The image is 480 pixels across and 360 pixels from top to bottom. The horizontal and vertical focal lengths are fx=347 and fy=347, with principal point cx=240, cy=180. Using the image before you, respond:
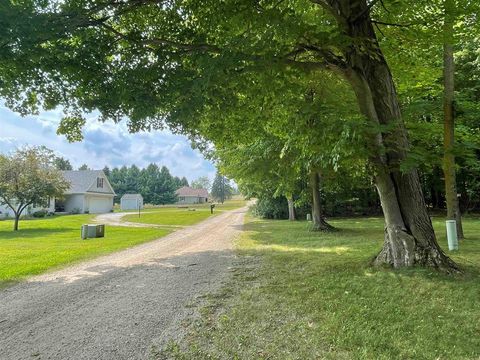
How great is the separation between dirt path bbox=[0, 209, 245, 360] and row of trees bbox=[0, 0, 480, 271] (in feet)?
10.6

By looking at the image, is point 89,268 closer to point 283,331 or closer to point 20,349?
point 20,349

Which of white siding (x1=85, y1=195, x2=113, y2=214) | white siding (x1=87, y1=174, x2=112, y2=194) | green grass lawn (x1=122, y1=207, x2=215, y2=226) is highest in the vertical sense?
white siding (x1=87, y1=174, x2=112, y2=194)

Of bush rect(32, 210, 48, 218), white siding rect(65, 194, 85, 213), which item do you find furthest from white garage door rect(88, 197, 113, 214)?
bush rect(32, 210, 48, 218)

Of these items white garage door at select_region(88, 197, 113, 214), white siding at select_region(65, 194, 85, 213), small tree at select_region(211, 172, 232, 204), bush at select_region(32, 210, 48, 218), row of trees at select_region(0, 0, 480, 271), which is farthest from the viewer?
small tree at select_region(211, 172, 232, 204)

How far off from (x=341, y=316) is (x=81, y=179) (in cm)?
4282

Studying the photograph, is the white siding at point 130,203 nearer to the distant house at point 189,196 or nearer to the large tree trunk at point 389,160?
the distant house at point 189,196

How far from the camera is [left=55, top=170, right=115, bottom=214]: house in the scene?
40.4 meters

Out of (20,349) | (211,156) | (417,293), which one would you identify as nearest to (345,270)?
(417,293)

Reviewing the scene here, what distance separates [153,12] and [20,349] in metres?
6.64

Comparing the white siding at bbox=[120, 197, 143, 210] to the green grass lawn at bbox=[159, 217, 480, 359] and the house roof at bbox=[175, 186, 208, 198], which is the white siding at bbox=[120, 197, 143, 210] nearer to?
the house roof at bbox=[175, 186, 208, 198]

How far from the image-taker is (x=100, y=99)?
6.80 meters

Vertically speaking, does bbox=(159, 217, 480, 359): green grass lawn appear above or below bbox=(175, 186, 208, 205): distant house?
below

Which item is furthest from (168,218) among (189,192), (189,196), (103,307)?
(189,192)

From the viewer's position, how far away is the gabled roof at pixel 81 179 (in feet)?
132
